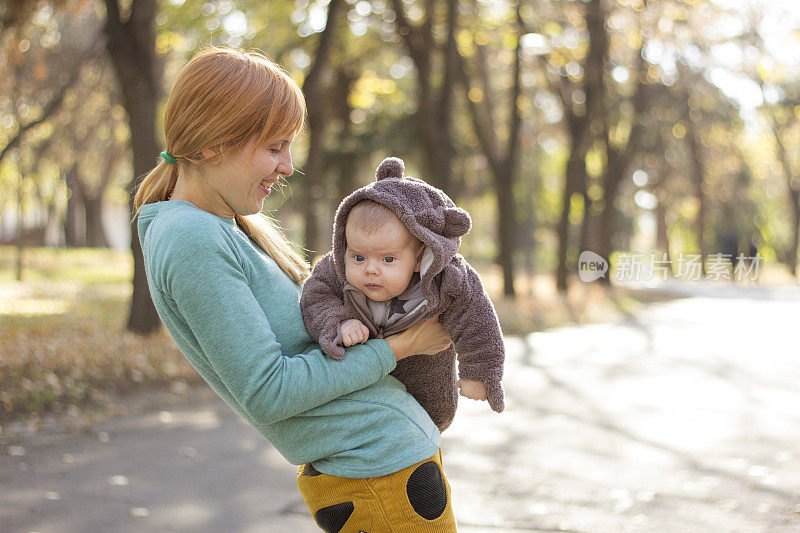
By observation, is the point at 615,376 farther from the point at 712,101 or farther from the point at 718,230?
the point at 718,230

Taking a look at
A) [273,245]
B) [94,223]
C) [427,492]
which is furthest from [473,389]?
[94,223]

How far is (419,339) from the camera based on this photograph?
7.17ft

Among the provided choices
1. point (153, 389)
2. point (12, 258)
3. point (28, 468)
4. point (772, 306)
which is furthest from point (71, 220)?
point (28, 468)

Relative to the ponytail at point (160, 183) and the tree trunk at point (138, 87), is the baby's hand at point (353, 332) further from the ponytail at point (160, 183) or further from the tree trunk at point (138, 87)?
the tree trunk at point (138, 87)

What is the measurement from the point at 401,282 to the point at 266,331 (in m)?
0.34

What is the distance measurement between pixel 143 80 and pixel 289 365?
32.3 feet

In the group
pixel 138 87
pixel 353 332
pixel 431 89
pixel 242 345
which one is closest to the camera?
pixel 242 345

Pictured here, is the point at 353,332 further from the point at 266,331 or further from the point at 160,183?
the point at 160,183

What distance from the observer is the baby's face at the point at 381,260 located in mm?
2102

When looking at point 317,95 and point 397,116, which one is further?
point 397,116
